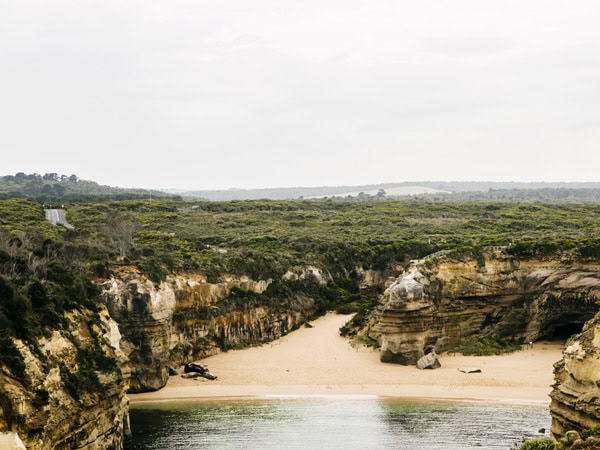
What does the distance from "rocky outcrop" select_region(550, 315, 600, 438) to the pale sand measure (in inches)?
683

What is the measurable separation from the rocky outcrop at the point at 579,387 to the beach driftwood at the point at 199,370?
24995mm

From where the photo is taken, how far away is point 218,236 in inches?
3083

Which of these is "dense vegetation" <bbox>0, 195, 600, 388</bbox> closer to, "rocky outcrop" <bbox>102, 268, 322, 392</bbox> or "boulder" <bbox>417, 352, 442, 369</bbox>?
"rocky outcrop" <bbox>102, 268, 322, 392</bbox>

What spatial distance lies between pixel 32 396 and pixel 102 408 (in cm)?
585

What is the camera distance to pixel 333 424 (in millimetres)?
35938

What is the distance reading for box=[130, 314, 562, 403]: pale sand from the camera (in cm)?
4194

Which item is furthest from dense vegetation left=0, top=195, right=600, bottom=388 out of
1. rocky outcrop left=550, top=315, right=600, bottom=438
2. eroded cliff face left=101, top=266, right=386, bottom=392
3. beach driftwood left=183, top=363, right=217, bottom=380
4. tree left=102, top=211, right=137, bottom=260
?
rocky outcrop left=550, top=315, right=600, bottom=438

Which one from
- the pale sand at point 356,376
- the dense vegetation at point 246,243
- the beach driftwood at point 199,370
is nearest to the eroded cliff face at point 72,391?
the dense vegetation at point 246,243


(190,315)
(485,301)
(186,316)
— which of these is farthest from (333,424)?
(485,301)

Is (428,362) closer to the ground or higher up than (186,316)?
closer to the ground

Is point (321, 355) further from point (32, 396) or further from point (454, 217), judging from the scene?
point (454, 217)

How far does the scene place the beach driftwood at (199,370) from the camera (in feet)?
148

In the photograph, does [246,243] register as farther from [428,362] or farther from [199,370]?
[428,362]

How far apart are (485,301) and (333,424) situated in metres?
18.7
